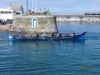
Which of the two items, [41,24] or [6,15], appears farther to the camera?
[6,15]

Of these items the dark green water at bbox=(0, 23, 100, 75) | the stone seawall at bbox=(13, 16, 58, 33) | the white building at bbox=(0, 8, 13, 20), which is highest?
the white building at bbox=(0, 8, 13, 20)

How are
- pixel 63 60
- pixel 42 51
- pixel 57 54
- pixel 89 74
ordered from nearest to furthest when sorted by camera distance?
pixel 89 74 < pixel 63 60 < pixel 57 54 < pixel 42 51

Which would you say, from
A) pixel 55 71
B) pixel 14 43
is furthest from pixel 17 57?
pixel 14 43

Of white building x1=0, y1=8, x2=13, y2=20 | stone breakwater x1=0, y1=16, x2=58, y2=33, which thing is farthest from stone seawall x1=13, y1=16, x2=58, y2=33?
white building x1=0, y1=8, x2=13, y2=20

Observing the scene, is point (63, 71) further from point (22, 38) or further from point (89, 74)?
point (22, 38)

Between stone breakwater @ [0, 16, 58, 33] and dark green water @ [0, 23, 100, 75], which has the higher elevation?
stone breakwater @ [0, 16, 58, 33]

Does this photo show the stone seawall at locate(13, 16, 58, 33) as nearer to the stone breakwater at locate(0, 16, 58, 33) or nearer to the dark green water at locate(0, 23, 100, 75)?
the stone breakwater at locate(0, 16, 58, 33)

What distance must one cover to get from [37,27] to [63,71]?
40.7 m

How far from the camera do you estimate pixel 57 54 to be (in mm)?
39125

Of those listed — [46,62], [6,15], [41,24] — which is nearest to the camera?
[46,62]

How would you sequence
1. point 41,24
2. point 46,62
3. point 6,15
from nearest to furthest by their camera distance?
point 46,62 → point 41,24 → point 6,15

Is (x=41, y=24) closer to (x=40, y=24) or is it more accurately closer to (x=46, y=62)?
(x=40, y=24)

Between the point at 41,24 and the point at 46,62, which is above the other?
the point at 41,24

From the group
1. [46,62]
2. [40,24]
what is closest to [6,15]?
[40,24]
